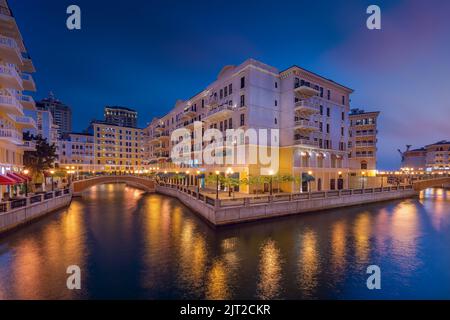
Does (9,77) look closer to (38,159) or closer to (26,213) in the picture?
(26,213)

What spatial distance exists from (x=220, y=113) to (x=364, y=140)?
4653cm

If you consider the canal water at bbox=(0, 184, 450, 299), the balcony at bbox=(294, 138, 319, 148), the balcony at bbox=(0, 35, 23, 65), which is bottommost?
the canal water at bbox=(0, 184, 450, 299)

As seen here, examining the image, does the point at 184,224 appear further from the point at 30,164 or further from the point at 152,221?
the point at 30,164

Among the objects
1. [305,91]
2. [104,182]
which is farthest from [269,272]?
[104,182]

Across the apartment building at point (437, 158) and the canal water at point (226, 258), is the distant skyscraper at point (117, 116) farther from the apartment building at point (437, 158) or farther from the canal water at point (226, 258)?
the apartment building at point (437, 158)

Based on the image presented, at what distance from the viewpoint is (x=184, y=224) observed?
2406 cm

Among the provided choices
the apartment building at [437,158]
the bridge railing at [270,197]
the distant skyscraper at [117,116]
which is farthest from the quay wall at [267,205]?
the distant skyscraper at [117,116]

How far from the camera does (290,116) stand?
38906 millimetres

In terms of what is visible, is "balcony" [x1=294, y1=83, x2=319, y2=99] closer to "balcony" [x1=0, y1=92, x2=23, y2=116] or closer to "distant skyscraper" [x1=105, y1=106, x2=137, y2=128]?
"balcony" [x1=0, y1=92, x2=23, y2=116]

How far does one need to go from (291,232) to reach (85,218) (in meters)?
24.8

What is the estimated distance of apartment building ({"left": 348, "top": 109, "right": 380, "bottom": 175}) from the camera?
58812 mm

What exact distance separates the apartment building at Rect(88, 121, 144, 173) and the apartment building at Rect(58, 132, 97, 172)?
2.20 meters

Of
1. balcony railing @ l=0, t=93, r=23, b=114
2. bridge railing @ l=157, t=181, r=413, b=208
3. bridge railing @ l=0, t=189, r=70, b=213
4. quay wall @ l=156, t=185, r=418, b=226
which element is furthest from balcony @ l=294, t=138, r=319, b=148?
balcony railing @ l=0, t=93, r=23, b=114
